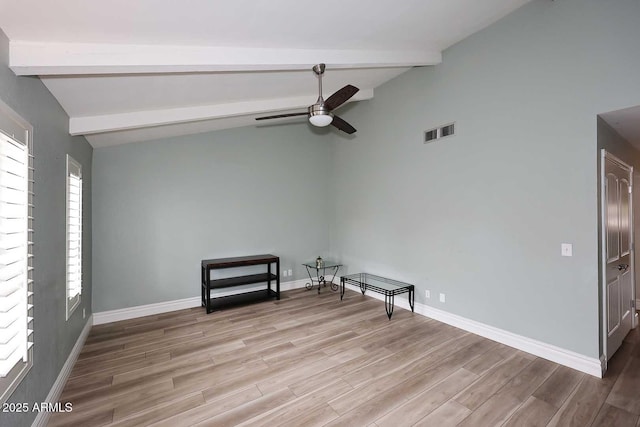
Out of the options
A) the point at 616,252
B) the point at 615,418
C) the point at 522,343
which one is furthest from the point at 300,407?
the point at 616,252

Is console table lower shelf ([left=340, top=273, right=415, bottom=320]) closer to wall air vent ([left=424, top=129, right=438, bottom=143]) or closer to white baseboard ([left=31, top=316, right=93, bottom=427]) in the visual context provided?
wall air vent ([left=424, top=129, right=438, bottom=143])

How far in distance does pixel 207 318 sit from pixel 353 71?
396cm

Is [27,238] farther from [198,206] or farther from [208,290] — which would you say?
[198,206]

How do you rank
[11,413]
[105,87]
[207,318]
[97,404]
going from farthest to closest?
[207,318] → [105,87] → [97,404] → [11,413]

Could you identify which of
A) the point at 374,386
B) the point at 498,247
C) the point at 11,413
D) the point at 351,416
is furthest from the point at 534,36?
the point at 11,413

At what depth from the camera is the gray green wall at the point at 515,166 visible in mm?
2676

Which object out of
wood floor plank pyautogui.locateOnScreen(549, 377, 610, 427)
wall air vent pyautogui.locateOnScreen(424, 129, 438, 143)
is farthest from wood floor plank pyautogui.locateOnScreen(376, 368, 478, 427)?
wall air vent pyautogui.locateOnScreen(424, 129, 438, 143)

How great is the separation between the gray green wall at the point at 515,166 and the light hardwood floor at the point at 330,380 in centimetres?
58

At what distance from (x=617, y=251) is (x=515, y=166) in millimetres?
1377

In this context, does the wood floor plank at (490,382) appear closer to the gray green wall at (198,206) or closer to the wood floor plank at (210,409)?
the wood floor plank at (210,409)

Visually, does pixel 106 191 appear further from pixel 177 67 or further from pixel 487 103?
pixel 487 103

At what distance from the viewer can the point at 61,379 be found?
249 centimetres

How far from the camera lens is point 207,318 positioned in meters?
4.18

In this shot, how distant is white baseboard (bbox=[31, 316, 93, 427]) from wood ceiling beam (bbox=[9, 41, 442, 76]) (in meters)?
2.29
